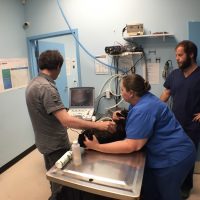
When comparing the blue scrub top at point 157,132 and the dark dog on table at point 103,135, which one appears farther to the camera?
the dark dog on table at point 103,135

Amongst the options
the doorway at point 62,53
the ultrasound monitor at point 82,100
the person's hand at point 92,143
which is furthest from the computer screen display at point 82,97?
the person's hand at point 92,143

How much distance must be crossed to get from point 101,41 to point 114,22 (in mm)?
297

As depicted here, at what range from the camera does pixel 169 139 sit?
1.48 meters

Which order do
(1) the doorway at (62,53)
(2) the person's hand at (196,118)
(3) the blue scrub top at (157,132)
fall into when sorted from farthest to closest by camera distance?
(1) the doorway at (62,53) → (2) the person's hand at (196,118) → (3) the blue scrub top at (157,132)

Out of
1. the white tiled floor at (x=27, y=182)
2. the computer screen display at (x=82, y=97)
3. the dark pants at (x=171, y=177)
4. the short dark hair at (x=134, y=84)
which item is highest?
the short dark hair at (x=134, y=84)

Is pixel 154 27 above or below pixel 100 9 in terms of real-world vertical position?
below

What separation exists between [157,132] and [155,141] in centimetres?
6

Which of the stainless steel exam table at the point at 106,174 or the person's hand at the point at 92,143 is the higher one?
→ the person's hand at the point at 92,143

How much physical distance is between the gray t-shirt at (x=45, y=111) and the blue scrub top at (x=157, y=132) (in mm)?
580

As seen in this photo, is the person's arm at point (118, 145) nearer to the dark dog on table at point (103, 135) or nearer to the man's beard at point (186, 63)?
the dark dog on table at point (103, 135)

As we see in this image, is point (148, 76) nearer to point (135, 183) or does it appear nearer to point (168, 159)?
point (168, 159)

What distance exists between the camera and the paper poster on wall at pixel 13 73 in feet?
10.3

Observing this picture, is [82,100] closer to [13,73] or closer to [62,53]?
[13,73]

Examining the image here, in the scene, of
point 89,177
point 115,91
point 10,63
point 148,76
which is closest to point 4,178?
point 10,63
